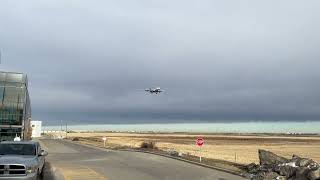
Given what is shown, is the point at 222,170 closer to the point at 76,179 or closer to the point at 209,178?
the point at 209,178

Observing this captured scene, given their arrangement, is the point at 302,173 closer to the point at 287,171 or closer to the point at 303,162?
the point at 287,171

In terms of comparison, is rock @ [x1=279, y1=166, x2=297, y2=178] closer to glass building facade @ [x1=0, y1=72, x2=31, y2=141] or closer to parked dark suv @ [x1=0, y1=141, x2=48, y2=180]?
parked dark suv @ [x1=0, y1=141, x2=48, y2=180]

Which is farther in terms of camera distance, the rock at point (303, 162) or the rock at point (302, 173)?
the rock at point (303, 162)

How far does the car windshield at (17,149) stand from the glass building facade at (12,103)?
4354 centimetres

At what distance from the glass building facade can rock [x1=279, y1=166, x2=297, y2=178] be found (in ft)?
150

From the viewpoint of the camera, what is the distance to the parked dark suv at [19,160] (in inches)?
651

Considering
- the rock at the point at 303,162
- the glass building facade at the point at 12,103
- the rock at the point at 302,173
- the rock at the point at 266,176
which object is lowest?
the rock at the point at 266,176

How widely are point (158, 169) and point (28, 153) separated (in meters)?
8.60

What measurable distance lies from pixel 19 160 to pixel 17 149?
6.76 ft

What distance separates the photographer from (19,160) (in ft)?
55.8

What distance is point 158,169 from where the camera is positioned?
26.0m

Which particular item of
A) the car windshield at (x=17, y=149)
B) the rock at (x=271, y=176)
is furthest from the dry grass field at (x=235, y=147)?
the car windshield at (x=17, y=149)

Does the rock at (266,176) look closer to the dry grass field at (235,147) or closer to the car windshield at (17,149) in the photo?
the car windshield at (17,149)

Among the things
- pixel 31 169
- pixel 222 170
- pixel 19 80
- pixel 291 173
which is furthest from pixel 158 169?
pixel 19 80
